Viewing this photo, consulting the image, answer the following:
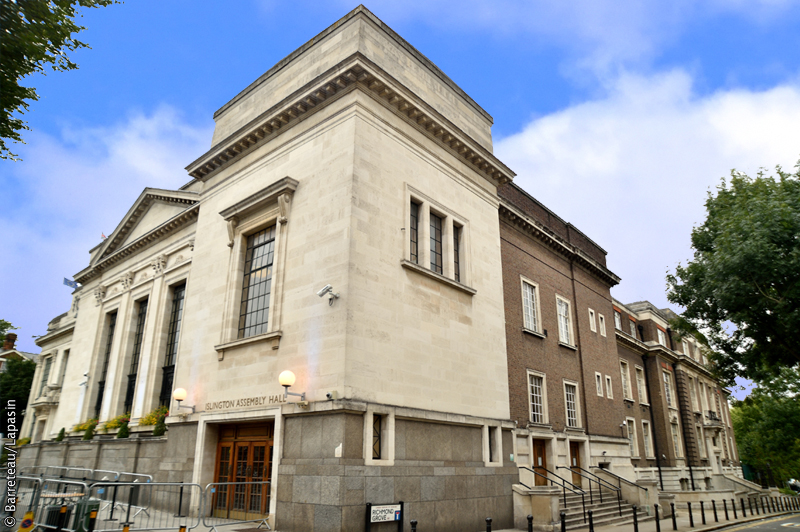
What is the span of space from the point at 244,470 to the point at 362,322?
6243 millimetres

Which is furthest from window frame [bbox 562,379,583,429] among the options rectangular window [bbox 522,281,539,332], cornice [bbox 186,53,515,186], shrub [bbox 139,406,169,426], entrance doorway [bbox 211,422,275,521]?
shrub [bbox 139,406,169,426]

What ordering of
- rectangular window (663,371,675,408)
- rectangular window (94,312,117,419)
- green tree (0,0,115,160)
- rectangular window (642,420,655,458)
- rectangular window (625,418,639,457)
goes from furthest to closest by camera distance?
rectangular window (663,371,675,408), rectangular window (642,420,655,458), rectangular window (625,418,639,457), rectangular window (94,312,117,419), green tree (0,0,115,160)

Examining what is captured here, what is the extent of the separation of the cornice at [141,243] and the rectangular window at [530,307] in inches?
593

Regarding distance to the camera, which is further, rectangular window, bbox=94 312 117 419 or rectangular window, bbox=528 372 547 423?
rectangular window, bbox=94 312 117 419

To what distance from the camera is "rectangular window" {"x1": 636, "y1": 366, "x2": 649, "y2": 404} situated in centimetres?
3711

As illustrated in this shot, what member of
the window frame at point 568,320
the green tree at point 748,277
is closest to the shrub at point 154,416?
the window frame at point 568,320

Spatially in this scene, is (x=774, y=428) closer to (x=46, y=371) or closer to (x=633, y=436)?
(x=633, y=436)

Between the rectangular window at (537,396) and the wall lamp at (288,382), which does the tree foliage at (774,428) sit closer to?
the rectangular window at (537,396)

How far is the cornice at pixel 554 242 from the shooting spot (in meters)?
23.1

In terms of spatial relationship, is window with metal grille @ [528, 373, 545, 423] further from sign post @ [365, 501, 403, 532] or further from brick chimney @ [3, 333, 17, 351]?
brick chimney @ [3, 333, 17, 351]

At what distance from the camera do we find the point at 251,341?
52.9ft

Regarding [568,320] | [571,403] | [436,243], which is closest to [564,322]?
[568,320]

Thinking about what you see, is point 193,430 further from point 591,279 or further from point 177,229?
point 591,279

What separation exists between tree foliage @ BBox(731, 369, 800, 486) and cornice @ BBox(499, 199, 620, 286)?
11.5m
